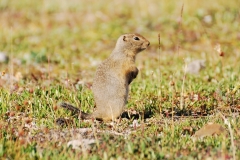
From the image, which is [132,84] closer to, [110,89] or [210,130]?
[110,89]

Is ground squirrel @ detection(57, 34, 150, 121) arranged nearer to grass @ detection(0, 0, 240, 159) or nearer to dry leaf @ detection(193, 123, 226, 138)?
grass @ detection(0, 0, 240, 159)

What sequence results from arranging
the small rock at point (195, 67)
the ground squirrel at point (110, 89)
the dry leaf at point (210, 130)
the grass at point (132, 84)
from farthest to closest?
1. the small rock at point (195, 67)
2. the ground squirrel at point (110, 89)
3. the dry leaf at point (210, 130)
4. the grass at point (132, 84)

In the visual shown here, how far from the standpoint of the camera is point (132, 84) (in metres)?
8.84

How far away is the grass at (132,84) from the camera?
548 cm

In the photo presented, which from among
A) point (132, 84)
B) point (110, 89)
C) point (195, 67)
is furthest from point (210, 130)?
point (195, 67)

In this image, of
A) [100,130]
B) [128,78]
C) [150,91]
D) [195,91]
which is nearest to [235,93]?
[195,91]

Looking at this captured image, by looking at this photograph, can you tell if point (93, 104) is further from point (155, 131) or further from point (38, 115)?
point (155, 131)

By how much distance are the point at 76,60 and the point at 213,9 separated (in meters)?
5.06

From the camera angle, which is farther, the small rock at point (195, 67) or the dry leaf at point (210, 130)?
the small rock at point (195, 67)

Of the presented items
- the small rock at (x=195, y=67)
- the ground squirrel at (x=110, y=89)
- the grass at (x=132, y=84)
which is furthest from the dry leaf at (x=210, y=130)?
the small rock at (x=195, y=67)

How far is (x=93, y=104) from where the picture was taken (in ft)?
24.1

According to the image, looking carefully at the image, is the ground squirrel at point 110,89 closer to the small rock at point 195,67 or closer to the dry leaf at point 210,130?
the dry leaf at point 210,130

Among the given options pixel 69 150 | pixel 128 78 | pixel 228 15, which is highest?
pixel 228 15

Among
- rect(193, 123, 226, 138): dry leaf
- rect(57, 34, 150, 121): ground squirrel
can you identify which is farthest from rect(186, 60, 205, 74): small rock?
rect(193, 123, 226, 138): dry leaf
